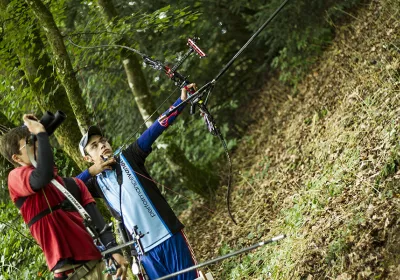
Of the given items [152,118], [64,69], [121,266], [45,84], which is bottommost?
[121,266]

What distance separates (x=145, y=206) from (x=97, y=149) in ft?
1.88

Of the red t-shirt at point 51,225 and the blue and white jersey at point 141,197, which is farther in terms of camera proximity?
the blue and white jersey at point 141,197

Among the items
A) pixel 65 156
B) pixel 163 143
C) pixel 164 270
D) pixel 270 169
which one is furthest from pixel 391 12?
pixel 164 270

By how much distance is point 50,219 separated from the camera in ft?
12.0

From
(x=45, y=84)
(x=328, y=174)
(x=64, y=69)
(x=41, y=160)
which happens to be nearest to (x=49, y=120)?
(x=41, y=160)

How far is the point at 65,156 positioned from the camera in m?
6.70

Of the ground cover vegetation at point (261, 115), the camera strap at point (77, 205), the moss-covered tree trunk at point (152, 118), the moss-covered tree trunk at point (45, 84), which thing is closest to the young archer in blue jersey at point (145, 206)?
Answer: the camera strap at point (77, 205)

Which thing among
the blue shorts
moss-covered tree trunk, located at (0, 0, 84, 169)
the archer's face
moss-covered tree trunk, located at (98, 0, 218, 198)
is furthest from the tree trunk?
moss-covered tree trunk, located at (98, 0, 218, 198)

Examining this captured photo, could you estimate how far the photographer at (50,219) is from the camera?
11.7 ft

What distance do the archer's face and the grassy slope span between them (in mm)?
2030

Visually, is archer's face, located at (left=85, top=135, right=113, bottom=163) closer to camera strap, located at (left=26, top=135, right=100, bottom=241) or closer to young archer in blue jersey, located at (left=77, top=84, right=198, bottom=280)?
young archer in blue jersey, located at (left=77, top=84, right=198, bottom=280)

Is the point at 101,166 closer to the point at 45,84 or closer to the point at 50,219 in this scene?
the point at 50,219

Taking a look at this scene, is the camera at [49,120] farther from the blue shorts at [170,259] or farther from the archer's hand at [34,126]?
the blue shorts at [170,259]

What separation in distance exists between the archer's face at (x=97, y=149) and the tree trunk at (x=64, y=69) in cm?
158
